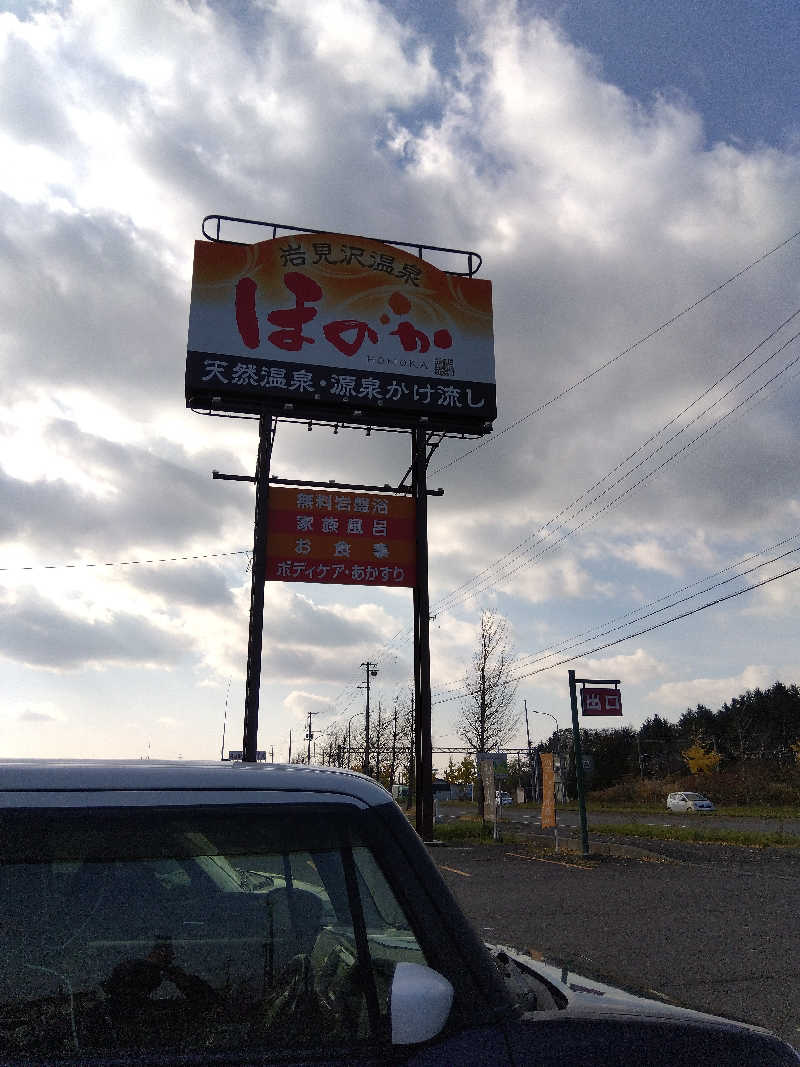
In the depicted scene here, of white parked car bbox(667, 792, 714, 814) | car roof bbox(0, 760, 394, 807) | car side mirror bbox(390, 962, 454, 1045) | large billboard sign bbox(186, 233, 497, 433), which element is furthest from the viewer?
white parked car bbox(667, 792, 714, 814)

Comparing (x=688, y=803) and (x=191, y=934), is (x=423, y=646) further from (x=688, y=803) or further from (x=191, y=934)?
(x=688, y=803)

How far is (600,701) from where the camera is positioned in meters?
18.2

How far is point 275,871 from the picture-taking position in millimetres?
1697

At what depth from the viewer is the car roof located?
153 centimetres

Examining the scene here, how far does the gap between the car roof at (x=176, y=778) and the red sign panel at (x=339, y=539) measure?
14162mm

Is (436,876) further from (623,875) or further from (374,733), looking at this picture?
(374,733)

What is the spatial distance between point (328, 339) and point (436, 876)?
54.1 ft

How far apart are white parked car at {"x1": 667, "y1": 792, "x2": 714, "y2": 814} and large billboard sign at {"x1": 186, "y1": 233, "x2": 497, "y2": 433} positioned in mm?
37400

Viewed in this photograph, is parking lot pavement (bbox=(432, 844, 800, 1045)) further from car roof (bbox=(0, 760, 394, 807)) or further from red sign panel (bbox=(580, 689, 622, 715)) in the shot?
red sign panel (bbox=(580, 689, 622, 715))

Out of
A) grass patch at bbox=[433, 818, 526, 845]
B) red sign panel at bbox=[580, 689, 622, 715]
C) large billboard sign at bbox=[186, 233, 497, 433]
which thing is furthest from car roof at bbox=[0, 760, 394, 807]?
grass patch at bbox=[433, 818, 526, 845]

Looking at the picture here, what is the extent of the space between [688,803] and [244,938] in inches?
2026

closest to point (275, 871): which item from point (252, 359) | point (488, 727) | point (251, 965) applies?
point (251, 965)

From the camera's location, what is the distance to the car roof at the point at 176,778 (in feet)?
5.01

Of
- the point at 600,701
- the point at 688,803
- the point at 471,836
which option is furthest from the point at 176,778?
the point at 688,803
